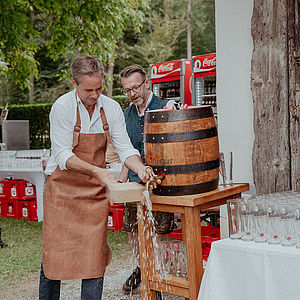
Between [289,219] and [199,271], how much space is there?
65 centimetres

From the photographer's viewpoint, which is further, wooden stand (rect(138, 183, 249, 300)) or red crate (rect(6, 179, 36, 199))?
red crate (rect(6, 179, 36, 199))

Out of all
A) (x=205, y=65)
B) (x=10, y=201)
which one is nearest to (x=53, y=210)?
(x=10, y=201)

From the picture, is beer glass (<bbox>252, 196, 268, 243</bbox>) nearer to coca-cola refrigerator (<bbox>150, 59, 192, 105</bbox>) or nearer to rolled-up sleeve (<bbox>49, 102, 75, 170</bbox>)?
rolled-up sleeve (<bbox>49, 102, 75, 170</bbox>)

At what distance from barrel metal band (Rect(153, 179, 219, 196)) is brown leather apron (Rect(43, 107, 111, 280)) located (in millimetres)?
410

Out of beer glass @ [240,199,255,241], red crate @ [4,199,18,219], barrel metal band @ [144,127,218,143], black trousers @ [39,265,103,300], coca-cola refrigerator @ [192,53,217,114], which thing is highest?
coca-cola refrigerator @ [192,53,217,114]

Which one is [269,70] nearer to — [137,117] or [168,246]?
[137,117]

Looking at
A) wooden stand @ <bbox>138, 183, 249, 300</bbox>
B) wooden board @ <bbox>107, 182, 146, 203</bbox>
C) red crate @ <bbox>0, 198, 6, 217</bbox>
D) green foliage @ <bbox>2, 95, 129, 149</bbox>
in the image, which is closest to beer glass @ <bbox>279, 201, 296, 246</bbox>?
wooden stand @ <bbox>138, 183, 249, 300</bbox>

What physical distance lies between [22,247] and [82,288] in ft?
9.71

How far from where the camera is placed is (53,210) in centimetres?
259

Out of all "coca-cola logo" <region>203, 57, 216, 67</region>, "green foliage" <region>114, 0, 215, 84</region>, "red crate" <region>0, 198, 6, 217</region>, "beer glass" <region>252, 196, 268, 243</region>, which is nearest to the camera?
"beer glass" <region>252, 196, 268, 243</region>

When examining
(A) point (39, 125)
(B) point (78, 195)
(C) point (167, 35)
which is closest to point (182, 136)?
(B) point (78, 195)

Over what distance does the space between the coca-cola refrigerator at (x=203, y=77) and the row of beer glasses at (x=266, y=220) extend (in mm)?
5286

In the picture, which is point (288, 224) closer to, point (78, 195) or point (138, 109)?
point (78, 195)

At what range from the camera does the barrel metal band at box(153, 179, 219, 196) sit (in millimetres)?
2312
